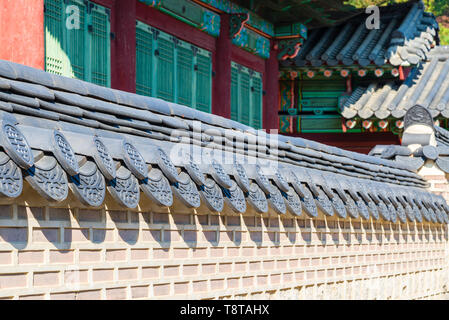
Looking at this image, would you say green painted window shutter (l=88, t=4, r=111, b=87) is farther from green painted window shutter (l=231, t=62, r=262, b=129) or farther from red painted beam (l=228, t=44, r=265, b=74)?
green painted window shutter (l=231, t=62, r=262, b=129)

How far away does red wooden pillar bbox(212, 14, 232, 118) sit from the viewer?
551 inches

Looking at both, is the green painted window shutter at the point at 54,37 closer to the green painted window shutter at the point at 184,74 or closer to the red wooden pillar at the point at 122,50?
the red wooden pillar at the point at 122,50

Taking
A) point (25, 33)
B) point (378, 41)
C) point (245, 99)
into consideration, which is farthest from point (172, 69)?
point (378, 41)

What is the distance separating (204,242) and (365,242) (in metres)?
3.92

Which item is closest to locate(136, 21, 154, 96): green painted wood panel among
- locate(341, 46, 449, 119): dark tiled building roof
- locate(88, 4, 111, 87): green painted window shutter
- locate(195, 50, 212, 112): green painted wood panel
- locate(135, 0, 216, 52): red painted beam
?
locate(135, 0, 216, 52): red painted beam

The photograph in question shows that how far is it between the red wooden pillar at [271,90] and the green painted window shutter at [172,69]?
8.17ft

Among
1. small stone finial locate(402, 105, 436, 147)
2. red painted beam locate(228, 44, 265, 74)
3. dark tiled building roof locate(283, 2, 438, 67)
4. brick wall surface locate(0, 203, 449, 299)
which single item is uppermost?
dark tiled building roof locate(283, 2, 438, 67)

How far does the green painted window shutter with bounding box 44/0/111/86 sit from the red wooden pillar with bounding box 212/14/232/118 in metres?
3.35

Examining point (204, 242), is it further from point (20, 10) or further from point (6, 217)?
point (20, 10)

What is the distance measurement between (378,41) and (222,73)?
14.8 ft

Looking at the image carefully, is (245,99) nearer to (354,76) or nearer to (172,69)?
(172,69)

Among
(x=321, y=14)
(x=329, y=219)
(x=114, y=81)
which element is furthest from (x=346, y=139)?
(x=329, y=219)

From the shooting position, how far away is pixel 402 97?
17219mm
